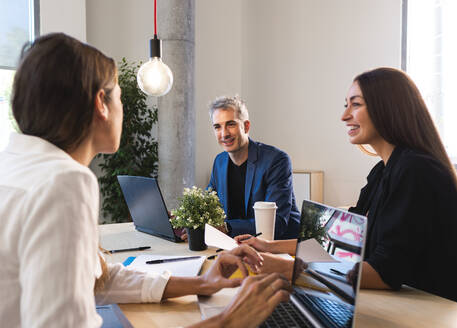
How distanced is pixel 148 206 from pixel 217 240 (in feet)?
1.70

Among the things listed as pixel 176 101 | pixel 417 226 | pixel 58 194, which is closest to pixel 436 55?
pixel 176 101

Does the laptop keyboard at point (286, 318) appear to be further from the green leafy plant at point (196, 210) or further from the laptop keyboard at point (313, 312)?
the green leafy plant at point (196, 210)

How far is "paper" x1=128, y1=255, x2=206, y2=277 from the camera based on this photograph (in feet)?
4.64

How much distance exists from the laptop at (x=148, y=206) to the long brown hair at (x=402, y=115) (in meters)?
0.99

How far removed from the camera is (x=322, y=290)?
91 cm

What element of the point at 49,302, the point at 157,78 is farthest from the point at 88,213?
the point at 157,78

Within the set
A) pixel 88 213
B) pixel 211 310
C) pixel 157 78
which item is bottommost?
pixel 211 310

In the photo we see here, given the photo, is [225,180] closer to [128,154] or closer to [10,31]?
[128,154]

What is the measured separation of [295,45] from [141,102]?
6.77ft

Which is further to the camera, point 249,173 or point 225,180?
point 225,180

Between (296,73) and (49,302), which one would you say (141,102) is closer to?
(296,73)

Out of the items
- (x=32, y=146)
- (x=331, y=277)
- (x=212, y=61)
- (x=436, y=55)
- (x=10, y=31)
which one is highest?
(x=10, y=31)

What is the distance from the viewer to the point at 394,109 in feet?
5.02

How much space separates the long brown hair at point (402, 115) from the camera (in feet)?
4.92
